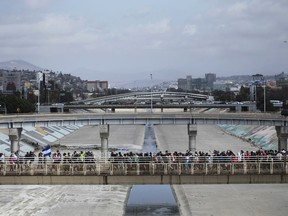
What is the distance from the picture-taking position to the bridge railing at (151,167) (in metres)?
34.9

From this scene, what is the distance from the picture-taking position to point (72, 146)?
97.5 m

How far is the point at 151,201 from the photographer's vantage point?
1684 inches

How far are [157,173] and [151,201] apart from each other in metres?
8.52

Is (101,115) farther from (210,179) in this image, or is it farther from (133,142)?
(210,179)

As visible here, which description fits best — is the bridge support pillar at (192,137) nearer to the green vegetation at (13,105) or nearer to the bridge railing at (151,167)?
the bridge railing at (151,167)

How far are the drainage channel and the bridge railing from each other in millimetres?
3571

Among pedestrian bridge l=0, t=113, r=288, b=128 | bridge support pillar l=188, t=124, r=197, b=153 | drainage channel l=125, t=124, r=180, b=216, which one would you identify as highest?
pedestrian bridge l=0, t=113, r=288, b=128

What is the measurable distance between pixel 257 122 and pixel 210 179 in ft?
147

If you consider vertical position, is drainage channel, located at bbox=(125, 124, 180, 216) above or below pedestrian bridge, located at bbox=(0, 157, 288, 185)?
below

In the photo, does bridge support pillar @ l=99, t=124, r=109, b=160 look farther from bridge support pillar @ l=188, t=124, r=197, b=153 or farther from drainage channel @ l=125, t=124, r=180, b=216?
drainage channel @ l=125, t=124, r=180, b=216

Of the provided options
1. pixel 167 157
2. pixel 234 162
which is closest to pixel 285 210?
pixel 234 162

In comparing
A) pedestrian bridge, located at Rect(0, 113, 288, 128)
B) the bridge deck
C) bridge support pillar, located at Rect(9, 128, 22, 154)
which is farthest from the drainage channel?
pedestrian bridge, located at Rect(0, 113, 288, 128)

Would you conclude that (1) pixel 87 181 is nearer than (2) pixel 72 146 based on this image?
Yes

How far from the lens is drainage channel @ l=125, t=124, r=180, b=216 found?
1488 inches
